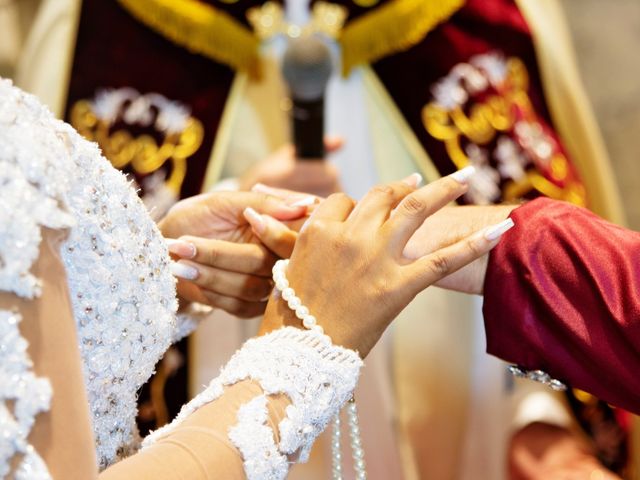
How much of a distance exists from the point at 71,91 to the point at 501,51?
2.05 ft

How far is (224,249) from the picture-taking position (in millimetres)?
874

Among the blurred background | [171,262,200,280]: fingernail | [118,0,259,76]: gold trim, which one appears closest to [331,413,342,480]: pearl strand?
[171,262,200,280]: fingernail

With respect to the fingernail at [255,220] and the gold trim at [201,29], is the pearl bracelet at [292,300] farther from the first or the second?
the gold trim at [201,29]

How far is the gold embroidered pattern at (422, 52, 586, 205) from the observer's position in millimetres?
1333

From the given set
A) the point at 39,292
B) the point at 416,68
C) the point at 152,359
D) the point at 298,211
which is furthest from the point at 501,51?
the point at 39,292

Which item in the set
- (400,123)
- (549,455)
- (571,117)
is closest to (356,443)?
(549,455)

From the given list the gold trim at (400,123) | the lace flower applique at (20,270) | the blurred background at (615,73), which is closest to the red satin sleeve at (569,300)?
the lace flower applique at (20,270)

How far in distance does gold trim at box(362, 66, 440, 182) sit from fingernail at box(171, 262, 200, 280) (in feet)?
1.79

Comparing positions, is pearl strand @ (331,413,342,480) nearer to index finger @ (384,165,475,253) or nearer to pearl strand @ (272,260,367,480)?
pearl strand @ (272,260,367,480)

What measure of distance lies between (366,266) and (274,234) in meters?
0.22

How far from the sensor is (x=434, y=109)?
1.36 meters

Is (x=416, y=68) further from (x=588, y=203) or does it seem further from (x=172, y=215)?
(x=172, y=215)

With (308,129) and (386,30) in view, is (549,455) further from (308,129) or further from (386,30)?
(386,30)

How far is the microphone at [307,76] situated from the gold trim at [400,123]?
18 centimetres
